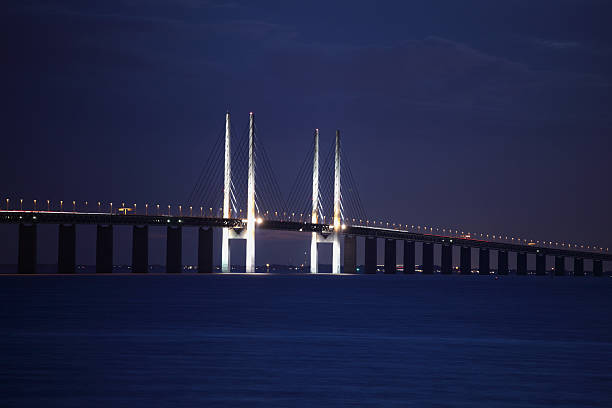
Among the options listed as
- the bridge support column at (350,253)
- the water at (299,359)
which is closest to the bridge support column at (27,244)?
the bridge support column at (350,253)

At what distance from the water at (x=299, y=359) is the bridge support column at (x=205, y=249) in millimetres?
77604

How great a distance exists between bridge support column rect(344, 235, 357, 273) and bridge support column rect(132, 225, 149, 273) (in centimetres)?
2968

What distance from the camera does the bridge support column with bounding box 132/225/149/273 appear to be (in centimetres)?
12219

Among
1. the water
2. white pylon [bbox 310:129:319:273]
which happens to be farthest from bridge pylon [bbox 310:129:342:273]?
the water

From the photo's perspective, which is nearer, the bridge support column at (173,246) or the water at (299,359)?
the water at (299,359)

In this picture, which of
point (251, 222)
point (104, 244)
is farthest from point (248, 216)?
point (104, 244)

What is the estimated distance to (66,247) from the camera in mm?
118438

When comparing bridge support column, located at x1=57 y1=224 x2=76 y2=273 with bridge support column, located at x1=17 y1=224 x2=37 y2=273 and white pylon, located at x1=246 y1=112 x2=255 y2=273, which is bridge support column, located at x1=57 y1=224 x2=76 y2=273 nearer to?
bridge support column, located at x1=17 y1=224 x2=37 y2=273

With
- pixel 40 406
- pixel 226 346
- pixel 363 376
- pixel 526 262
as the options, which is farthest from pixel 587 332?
pixel 526 262

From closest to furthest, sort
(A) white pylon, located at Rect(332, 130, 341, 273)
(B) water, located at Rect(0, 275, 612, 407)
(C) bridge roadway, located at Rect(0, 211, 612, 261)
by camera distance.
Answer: (B) water, located at Rect(0, 275, 612, 407), (C) bridge roadway, located at Rect(0, 211, 612, 261), (A) white pylon, located at Rect(332, 130, 341, 273)

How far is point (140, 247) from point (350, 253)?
31397 mm

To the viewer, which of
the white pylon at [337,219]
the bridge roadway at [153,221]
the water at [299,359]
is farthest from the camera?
the white pylon at [337,219]

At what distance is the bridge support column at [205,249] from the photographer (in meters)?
122

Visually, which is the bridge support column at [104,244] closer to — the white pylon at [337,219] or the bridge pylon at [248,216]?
the bridge pylon at [248,216]
